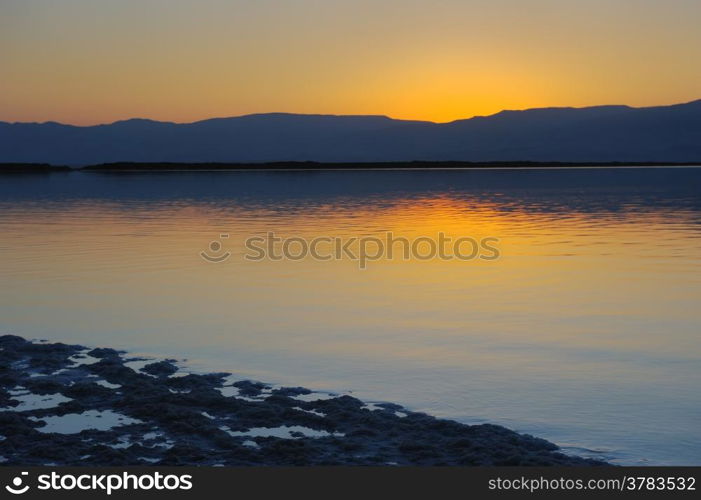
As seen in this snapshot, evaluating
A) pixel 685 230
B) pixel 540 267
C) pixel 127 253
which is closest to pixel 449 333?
pixel 540 267

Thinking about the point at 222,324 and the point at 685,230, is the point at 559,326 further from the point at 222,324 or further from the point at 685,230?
the point at 685,230

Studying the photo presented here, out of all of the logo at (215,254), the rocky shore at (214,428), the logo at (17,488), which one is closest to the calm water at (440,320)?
the logo at (215,254)

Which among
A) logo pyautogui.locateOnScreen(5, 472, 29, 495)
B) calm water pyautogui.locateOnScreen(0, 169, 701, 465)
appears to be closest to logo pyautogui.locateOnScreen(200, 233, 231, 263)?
calm water pyautogui.locateOnScreen(0, 169, 701, 465)

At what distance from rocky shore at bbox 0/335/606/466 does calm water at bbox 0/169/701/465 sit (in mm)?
758

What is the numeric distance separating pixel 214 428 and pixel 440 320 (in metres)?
7.47

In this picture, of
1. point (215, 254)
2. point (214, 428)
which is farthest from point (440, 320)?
point (215, 254)

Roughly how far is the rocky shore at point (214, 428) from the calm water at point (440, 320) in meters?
0.76

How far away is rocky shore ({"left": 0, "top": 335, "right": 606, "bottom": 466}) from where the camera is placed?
27.8 feet

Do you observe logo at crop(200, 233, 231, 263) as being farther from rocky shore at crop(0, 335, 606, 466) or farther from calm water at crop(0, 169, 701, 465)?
rocky shore at crop(0, 335, 606, 466)

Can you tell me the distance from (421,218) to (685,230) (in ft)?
47.2

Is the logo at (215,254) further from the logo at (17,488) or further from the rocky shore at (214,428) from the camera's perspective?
the logo at (17,488)

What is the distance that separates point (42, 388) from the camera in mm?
11109

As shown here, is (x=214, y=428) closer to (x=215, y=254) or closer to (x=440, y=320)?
(x=440, y=320)

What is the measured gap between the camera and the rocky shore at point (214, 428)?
333 inches
